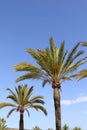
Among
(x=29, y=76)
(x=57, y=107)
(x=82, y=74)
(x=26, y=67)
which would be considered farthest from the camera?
(x=29, y=76)

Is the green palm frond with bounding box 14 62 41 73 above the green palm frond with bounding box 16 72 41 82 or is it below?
above

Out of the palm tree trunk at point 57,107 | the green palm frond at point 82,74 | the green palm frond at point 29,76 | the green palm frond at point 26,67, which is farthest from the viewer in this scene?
the green palm frond at point 29,76

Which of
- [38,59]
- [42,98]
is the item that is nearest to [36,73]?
[38,59]

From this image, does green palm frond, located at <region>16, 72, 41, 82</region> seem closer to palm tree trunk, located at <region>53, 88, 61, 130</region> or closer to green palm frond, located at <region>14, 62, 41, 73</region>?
green palm frond, located at <region>14, 62, 41, 73</region>

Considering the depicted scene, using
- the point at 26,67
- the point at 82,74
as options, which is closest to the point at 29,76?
the point at 26,67

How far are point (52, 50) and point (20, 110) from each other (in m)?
14.6

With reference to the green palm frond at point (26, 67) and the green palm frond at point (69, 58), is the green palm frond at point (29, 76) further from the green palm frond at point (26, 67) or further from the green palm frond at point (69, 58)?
the green palm frond at point (69, 58)

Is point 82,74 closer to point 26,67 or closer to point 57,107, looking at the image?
point 57,107

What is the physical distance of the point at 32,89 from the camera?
3841cm

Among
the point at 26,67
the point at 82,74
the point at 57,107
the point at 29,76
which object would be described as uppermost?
the point at 26,67

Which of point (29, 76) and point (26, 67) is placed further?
point (29, 76)

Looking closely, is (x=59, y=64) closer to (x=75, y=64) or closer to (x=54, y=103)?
(x=75, y=64)

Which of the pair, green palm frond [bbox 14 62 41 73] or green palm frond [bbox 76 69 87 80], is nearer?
green palm frond [bbox 76 69 87 80]

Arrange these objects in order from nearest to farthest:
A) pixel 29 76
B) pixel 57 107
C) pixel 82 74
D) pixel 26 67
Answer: pixel 82 74 → pixel 57 107 → pixel 26 67 → pixel 29 76
